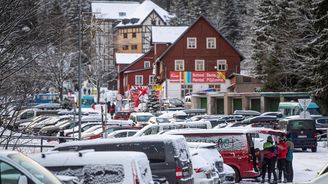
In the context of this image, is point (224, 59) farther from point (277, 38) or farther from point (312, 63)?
point (312, 63)

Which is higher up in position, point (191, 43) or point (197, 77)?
point (191, 43)

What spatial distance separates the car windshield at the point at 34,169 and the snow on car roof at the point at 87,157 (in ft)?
7.34

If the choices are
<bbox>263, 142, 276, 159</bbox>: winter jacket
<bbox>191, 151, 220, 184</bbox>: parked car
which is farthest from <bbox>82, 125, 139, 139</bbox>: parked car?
<bbox>191, 151, 220, 184</bbox>: parked car

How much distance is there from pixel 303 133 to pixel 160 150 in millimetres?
23334

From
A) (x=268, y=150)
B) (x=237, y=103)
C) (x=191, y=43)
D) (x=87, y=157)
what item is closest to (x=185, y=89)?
(x=191, y=43)

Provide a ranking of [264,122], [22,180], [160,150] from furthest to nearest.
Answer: [264,122]
[160,150]
[22,180]

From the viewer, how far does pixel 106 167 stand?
467 inches

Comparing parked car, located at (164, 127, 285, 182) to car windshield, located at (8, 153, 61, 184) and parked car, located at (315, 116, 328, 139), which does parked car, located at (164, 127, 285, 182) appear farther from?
parked car, located at (315, 116, 328, 139)

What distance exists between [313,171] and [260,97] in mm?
36819

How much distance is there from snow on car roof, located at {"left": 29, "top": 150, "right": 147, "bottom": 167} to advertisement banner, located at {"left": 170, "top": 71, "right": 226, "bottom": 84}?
70.9 meters

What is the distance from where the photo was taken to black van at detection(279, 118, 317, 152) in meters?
37.3

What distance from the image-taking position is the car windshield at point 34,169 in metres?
9.20

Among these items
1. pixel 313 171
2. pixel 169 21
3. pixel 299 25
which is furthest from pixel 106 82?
pixel 313 171

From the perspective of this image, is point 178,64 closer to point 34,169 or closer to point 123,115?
point 123,115
